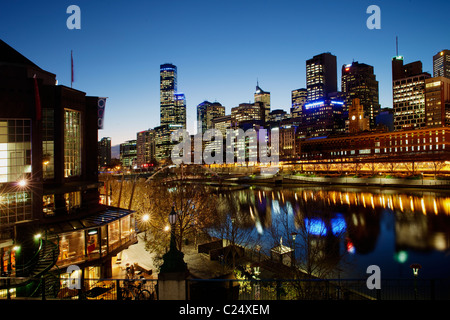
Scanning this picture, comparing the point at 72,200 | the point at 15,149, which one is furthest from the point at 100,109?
the point at 15,149

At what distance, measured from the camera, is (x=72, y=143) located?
2195 cm

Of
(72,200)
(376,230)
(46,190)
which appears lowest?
(376,230)

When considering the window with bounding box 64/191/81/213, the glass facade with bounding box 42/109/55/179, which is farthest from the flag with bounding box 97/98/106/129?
the window with bounding box 64/191/81/213

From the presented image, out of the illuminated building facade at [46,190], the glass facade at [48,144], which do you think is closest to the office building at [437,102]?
the illuminated building facade at [46,190]

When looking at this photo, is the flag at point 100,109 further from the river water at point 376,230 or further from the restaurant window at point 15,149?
the river water at point 376,230

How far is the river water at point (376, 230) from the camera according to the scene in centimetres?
2700

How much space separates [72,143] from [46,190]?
494 centimetres

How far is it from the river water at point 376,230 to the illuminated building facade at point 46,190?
1304cm

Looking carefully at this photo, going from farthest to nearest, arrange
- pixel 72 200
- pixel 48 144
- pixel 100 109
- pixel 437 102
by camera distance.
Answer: pixel 437 102
pixel 100 109
pixel 72 200
pixel 48 144

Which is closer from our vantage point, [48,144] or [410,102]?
[48,144]

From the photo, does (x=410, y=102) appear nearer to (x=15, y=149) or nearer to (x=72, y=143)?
(x=72, y=143)

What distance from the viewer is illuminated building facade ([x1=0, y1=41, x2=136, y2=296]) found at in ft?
50.3

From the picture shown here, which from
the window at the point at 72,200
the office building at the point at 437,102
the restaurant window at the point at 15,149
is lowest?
the window at the point at 72,200
